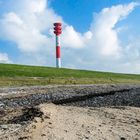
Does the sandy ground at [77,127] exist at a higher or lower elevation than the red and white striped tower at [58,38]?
lower

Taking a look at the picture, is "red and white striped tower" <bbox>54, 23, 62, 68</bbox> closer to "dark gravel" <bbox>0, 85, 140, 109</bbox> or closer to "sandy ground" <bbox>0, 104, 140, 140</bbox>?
"dark gravel" <bbox>0, 85, 140, 109</bbox>

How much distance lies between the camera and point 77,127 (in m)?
18.9

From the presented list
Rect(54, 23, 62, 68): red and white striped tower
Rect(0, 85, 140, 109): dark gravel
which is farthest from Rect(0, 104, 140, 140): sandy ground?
Rect(54, 23, 62, 68): red and white striped tower

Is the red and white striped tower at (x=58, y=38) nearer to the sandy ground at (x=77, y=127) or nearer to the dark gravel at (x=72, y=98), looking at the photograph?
the dark gravel at (x=72, y=98)

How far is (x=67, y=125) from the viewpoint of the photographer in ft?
63.0

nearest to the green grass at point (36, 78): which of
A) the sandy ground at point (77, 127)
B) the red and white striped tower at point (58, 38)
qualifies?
the red and white striped tower at point (58, 38)

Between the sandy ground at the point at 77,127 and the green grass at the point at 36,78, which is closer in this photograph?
the sandy ground at the point at 77,127

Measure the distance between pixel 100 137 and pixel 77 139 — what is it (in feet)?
2.82

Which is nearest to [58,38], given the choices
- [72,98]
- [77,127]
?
[72,98]

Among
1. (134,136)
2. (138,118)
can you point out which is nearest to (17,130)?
(134,136)

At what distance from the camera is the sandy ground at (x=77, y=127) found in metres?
17.3

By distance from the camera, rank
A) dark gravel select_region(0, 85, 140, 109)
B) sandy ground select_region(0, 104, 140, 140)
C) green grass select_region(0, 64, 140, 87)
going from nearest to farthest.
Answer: sandy ground select_region(0, 104, 140, 140)
dark gravel select_region(0, 85, 140, 109)
green grass select_region(0, 64, 140, 87)

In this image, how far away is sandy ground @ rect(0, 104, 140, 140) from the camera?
17.3 meters

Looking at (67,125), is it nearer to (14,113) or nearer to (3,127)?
(3,127)
